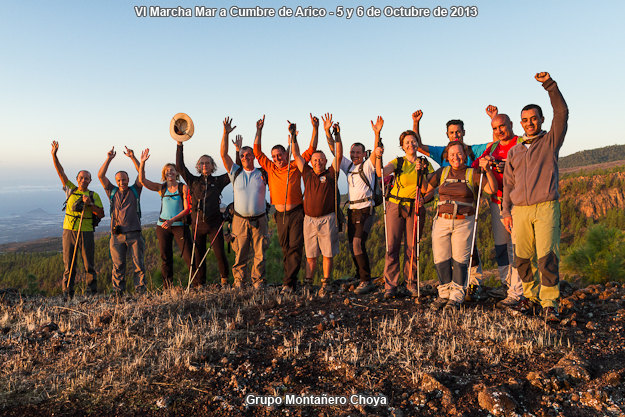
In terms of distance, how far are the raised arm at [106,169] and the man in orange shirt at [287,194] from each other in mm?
3121

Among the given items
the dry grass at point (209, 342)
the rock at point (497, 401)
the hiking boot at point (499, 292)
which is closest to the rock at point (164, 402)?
the dry grass at point (209, 342)

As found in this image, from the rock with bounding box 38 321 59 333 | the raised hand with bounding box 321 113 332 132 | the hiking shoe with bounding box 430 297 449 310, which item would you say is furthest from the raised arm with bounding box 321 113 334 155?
the rock with bounding box 38 321 59 333

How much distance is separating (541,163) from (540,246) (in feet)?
3.32

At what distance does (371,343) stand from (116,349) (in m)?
2.89

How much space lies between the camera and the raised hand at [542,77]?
4.75 meters

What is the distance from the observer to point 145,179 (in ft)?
26.0

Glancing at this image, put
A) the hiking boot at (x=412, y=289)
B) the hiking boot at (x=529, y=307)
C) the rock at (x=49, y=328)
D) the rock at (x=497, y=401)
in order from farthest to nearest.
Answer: the hiking boot at (x=412, y=289), the rock at (x=49, y=328), the hiking boot at (x=529, y=307), the rock at (x=497, y=401)

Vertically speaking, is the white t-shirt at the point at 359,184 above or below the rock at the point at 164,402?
above

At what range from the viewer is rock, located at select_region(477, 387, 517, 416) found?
317 cm

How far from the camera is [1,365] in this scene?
4.44 m

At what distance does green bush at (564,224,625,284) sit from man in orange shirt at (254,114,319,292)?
6927mm

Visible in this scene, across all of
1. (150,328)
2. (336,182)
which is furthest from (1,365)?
(336,182)

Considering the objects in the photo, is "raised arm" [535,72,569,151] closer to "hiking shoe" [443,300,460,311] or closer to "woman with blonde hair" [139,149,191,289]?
"hiking shoe" [443,300,460,311]

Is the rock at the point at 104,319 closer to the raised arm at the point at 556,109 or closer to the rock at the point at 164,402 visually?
the rock at the point at 164,402
